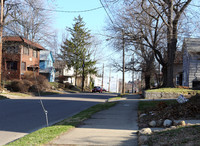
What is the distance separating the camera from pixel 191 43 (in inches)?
1339

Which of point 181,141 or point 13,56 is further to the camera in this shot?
point 13,56

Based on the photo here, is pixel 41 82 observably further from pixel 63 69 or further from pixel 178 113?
pixel 63 69

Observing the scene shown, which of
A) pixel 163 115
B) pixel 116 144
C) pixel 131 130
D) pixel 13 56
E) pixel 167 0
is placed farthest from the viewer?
pixel 13 56

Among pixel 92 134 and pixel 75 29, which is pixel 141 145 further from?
pixel 75 29

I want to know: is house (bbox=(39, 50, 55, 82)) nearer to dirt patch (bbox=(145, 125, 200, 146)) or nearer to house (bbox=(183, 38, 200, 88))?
house (bbox=(183, 38, 200, 88))

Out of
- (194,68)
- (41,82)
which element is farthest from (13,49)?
(194,68)

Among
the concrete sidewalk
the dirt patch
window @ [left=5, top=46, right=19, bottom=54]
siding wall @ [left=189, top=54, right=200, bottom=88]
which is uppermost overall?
window @ [left=5, top=46, right=19, bottom=54]

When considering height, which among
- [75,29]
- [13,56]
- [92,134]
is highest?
[75,29]

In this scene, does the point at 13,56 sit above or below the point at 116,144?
above

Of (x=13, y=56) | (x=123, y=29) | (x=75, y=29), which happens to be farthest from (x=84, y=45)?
(x=123, y=29)

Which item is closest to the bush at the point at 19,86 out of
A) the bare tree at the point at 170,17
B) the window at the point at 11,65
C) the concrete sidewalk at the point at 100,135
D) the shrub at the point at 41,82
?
the shrub at the point at 41,82

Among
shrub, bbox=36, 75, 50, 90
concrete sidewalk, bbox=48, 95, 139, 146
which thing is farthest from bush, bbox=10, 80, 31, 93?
concrete sidewalk, bbox=48, 95, 139, 146

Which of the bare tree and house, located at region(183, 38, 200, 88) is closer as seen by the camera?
the bare tree

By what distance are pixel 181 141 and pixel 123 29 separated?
763 inches
